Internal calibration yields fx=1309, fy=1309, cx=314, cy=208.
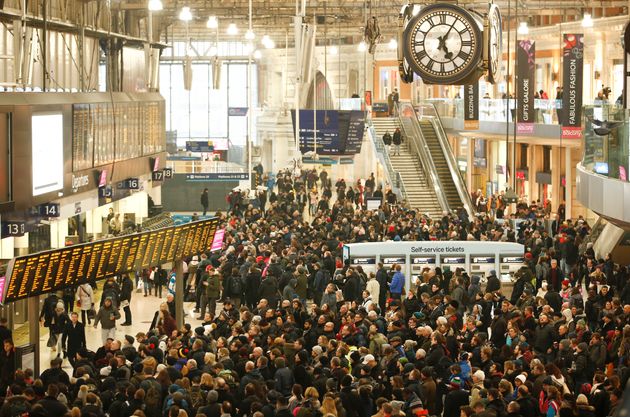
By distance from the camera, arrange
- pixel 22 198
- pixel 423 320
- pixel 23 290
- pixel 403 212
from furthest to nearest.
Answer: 1. pixel 403 212
2. pixel 22 198
3. pixel 423 320
4. pixel 23 290

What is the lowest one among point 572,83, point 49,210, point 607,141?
point 49,210

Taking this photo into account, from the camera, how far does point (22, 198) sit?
25.2m

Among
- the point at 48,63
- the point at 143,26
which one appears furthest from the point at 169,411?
the point at 143,26

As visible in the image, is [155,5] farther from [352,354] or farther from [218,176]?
[352,354]

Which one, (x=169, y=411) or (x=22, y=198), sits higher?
(x=22, y=198)

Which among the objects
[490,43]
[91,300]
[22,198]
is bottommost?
[91,300]

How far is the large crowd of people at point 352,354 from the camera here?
14.7m

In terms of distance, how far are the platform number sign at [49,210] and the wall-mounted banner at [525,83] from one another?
1496cm

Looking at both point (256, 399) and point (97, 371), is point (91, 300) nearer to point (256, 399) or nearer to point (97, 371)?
point (97, 371)

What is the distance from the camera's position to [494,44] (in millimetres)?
13719

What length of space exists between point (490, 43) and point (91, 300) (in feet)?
46.8

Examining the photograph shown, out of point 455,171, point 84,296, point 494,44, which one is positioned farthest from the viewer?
point 455,171

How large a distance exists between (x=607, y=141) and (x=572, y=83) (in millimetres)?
10113

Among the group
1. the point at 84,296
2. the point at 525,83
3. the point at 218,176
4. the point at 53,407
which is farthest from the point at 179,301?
the point at 218,176
